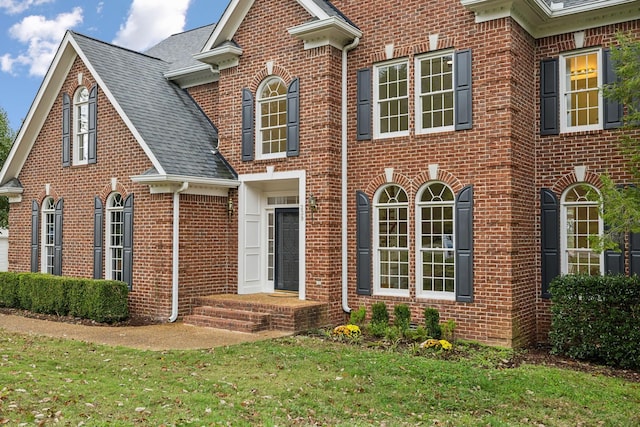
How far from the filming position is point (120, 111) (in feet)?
47.8

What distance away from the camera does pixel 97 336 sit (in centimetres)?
1196

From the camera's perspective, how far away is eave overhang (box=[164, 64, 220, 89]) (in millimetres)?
16375

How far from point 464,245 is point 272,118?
567 cm

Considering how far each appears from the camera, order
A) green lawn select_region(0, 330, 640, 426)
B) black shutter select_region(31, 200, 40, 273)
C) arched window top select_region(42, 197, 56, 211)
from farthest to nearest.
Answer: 1. black shutter select_region(31, 200, 40, 273)
2. arched window top select_region(42, 197, 56, 211)
3. green lawn select_region(0, 330, 640, 426)

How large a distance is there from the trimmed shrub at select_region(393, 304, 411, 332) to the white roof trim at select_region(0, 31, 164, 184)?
27.3ft

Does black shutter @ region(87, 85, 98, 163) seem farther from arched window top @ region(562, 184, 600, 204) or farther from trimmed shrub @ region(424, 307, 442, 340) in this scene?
arched window top @ region(562, 184, 600, 204)

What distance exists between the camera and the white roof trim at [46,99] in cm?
1581

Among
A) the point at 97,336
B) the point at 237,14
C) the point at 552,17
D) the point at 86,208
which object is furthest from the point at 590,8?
the point at 86,208

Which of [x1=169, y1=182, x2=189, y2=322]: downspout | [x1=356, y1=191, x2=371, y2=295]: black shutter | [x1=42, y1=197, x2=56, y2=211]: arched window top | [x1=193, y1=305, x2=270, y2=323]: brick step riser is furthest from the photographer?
[x1=42, y1=197, x2=56, y2=211]: arched window top

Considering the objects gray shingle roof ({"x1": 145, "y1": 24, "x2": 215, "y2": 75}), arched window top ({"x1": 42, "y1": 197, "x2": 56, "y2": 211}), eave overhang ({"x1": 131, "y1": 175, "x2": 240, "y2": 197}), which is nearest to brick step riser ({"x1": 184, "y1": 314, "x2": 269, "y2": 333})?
eave overhang ({"x1": 131, "y1": 175, "x2": 240, "y2": 197})

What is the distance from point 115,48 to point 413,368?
1305 cm

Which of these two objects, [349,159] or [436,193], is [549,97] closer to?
[436,193]

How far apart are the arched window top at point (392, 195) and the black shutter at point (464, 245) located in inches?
53.1

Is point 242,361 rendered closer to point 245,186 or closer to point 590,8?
point 245,186
